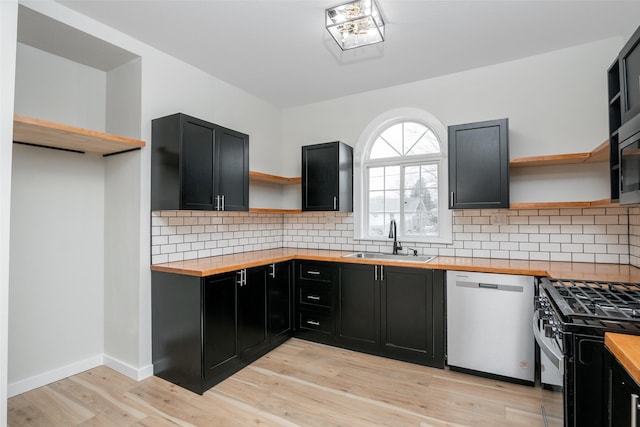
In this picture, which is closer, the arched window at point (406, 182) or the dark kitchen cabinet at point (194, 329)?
the dark kitchen cabinet at point (194, 329)

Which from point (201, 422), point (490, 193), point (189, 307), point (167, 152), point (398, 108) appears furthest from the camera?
point (398, 108)

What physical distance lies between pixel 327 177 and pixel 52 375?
2.98 metres

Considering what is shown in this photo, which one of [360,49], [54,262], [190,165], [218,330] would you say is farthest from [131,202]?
[360,49]

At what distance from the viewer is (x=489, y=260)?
3057mm

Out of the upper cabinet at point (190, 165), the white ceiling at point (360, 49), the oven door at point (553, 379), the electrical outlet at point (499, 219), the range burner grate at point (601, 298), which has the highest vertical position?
the white ceiling at point (360, 49)

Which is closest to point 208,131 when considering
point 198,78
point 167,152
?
point 167,152

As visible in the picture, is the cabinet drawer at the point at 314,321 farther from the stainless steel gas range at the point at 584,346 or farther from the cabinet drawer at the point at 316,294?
the stainless steel gas range at the point at 584,346

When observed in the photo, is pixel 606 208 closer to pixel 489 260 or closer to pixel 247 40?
pixel 489 260

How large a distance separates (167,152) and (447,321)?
8.93 feet

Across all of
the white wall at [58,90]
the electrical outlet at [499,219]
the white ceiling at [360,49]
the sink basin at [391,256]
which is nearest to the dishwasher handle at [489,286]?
the sink basin at [391,256]

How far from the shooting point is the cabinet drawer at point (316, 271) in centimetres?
336

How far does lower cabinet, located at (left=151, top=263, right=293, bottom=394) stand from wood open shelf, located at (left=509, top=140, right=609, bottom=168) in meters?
2.47

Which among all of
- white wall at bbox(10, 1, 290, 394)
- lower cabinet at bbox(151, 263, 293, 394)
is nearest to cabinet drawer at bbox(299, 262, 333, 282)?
lower cabinet at bbox(151, 263, 293, 394)

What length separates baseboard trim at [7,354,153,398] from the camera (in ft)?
8.05
